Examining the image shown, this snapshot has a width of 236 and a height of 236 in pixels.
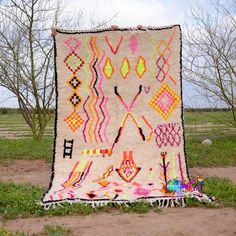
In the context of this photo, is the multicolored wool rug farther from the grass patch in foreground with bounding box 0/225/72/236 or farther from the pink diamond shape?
the grass patch in foreground with bounding box 0/225/72/236

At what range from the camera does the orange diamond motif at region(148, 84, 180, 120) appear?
5.70 m

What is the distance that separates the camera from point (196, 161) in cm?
792

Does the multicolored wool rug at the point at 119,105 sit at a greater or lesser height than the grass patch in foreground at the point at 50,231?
greater

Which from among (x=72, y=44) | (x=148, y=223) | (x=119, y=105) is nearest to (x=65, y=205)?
(x=148, y=223)

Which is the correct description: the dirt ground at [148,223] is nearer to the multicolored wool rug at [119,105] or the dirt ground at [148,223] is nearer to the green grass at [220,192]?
the green grass at [220,192]

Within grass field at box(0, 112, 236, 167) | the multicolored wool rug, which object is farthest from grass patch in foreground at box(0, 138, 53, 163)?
the multicolored wool rug

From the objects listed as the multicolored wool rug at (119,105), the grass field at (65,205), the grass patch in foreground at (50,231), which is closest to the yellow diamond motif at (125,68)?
the multicolored wool rug at (119,105)

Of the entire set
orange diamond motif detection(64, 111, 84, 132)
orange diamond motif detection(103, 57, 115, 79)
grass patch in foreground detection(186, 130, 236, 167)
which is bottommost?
grass patch in foreground detection(186, 130, 236, 167)

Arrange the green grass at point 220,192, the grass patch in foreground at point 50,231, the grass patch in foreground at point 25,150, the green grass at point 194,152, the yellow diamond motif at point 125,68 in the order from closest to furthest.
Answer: the grass patch in foreground at point 50,231
the green grass at point 220,192
the yellow diamond motif at point 125,68
the green grass at point 194,152
the grass patch in foreground at point 25,150

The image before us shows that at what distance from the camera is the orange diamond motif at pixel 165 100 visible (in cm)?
570

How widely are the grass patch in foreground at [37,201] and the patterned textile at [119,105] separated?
44 cm

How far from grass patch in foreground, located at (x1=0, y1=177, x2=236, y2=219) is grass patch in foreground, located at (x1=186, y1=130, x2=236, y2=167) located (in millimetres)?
2129

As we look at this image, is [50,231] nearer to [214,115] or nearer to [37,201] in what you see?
[37,201]

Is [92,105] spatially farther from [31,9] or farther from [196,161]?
[31,9]
